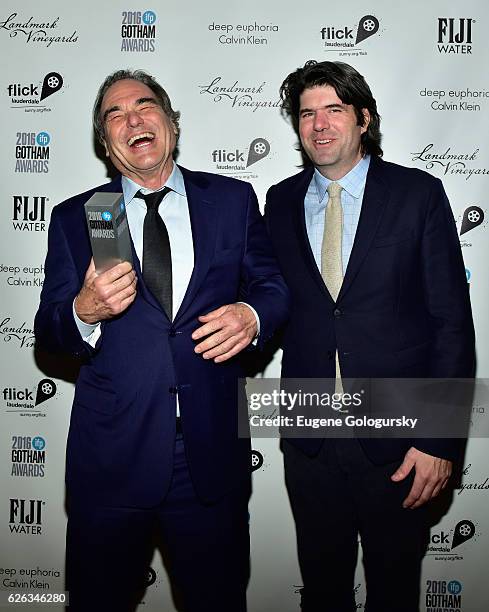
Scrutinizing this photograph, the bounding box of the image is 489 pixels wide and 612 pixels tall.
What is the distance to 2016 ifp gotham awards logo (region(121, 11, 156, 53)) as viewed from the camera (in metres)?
2.58

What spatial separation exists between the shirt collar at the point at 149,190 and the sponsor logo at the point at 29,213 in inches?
35.1

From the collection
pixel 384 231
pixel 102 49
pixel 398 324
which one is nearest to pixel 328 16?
pixel 102 49

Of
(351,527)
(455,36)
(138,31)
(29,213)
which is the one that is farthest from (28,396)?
(455,36)

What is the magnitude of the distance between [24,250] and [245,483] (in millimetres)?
1453

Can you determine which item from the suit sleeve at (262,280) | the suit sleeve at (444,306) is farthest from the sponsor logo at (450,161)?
the suit sleeve at (262,280)

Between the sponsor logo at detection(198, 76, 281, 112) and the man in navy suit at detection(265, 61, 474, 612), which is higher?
the sponsor logo at detection(198, 76, 281, 112)

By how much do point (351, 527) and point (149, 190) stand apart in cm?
127

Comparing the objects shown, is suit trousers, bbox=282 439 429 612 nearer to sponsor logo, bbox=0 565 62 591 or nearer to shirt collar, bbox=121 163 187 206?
shirt collar, bbox=121 163 187 206

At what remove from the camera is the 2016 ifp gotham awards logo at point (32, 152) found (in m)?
→ 2.65

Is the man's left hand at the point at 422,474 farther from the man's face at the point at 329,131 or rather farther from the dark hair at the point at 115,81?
the dark hair at the point at 115,81

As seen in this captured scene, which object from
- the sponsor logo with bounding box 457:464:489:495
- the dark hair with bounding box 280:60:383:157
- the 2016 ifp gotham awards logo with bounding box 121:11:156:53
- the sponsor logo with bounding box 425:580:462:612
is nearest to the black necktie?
the dark hair with bounding box 280:60:383:157

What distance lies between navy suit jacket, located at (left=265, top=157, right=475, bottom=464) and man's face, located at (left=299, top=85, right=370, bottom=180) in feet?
0.34

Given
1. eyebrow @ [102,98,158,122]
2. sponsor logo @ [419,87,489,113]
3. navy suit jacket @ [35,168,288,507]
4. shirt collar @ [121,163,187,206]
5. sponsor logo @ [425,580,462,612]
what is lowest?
sponsor logo @ [425,580,462,612]

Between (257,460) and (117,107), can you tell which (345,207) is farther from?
(257,460)
